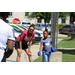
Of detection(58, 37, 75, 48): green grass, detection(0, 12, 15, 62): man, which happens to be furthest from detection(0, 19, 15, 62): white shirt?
detection(58, 37, 75, 48): green grass

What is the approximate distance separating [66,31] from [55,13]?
59.9ft

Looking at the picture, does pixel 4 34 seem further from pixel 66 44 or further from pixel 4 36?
pixel 66 44

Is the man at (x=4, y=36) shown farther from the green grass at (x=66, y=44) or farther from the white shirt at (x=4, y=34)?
the green grass at (x=66, y=44)

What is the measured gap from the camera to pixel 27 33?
6789 millimetres

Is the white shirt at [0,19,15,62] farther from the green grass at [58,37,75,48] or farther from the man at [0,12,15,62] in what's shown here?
the green grass at [58,37,75,48]

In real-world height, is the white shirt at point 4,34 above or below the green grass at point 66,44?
above

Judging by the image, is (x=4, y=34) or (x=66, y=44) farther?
→ (x=66, y=44)

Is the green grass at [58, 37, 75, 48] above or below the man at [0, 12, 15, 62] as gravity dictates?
below

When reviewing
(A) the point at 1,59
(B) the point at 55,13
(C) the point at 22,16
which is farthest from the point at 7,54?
(C) the point at 22,16

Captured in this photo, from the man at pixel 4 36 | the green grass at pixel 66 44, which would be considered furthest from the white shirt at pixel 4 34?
the green grass at pixel 66 44

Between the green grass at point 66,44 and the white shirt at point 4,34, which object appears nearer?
the white shirt at point 4,34

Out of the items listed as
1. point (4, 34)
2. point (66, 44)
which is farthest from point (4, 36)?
point (66, 44)

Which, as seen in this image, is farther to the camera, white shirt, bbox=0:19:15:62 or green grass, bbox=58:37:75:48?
green grass, bbox=58:37:75:48
